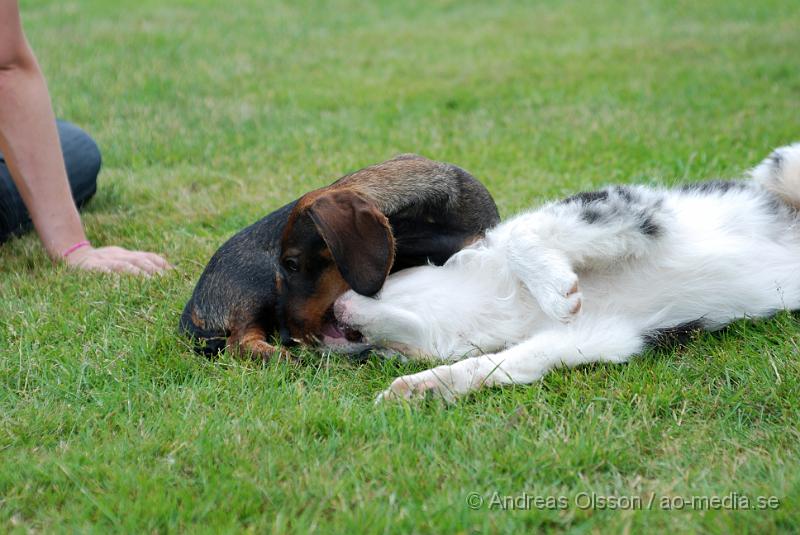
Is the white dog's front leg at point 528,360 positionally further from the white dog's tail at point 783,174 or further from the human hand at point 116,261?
the human hand at point 116,261

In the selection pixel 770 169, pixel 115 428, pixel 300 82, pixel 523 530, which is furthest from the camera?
pixel 300 82

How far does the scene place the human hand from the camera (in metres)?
4.44

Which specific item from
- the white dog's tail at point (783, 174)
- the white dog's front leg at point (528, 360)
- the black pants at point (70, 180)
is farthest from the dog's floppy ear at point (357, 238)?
the black pants at point (70, 180)

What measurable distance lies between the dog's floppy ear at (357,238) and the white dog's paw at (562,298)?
61cm

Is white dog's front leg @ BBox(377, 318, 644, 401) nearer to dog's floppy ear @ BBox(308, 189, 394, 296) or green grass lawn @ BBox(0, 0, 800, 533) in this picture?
green grass lawn @ BBox(0, 0, 800, 533)

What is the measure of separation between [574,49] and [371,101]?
3215 mm

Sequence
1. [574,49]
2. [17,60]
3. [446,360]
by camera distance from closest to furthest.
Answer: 1. [446,360]
2. [17,60]
3. [574,49]

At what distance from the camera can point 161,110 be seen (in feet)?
26.1

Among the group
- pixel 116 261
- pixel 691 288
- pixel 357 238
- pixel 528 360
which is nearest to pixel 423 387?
pixel 528 360

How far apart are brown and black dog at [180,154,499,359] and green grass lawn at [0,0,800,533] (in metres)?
0.23

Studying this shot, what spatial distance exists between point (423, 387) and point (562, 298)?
65 centimetres

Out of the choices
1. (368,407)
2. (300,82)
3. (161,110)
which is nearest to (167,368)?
(368,407)

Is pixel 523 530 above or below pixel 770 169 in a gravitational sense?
below

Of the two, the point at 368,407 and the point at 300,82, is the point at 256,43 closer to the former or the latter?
the point at 300,82
